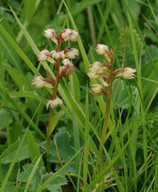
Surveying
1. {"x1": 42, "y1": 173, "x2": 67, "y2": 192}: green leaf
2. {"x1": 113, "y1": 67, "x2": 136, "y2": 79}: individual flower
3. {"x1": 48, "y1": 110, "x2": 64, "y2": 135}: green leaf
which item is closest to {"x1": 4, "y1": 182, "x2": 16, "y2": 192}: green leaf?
{"x1": 42, "y1": 173, "x2": 67, "y2": 192}: green leaf

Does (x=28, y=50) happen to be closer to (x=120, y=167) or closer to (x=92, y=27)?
(x=92, y=27)

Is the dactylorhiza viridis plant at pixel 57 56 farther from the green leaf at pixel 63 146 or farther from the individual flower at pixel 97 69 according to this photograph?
the green leaf at pixel 63 146

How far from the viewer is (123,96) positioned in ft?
5.83

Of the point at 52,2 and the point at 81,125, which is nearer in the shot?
the point at 81,125

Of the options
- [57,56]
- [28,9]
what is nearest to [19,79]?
[57,56]

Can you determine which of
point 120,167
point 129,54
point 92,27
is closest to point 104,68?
point 120,167

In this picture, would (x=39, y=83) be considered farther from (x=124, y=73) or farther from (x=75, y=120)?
(x=124, y=73)

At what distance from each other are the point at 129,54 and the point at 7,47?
757 millimetres

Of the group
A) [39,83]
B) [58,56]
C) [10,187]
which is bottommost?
[10,187]

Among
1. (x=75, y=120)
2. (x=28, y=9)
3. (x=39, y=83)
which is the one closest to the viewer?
(x=39, y=83)

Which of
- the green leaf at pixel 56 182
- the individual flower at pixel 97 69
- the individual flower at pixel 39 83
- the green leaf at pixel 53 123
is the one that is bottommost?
the green leaf at pixel 56 182

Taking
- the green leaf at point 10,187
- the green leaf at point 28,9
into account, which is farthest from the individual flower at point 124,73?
the green leaf at point 28,9

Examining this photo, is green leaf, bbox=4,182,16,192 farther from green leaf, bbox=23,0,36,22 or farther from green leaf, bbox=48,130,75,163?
green leaf, bbox=23,0,36,22

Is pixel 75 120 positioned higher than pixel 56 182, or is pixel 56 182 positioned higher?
pixel 75 120
